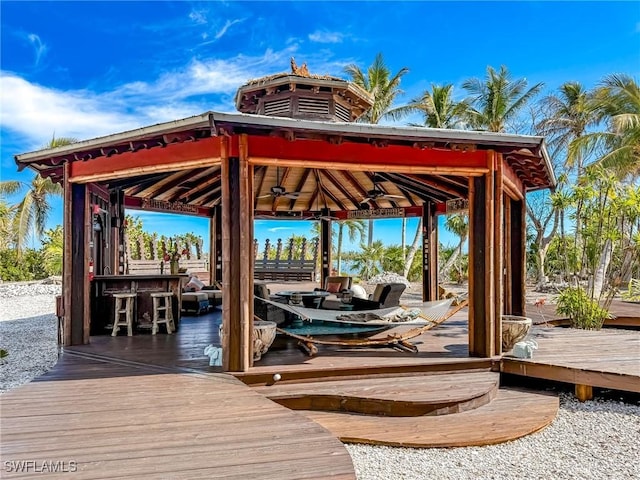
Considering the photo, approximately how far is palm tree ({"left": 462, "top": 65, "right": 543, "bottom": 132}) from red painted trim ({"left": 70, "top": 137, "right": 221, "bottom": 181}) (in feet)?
62.5

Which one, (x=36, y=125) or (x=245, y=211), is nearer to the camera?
(x=245, y=211)

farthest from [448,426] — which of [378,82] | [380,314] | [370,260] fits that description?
[378,82]

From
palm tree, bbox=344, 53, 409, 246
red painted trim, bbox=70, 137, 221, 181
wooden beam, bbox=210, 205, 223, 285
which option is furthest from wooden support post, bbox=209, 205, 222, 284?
palm tree, bbox=344, 53, 409, 246

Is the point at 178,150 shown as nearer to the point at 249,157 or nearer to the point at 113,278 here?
the point at 249,157

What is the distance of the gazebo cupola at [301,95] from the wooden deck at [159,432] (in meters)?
4.67

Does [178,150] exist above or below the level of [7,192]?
below

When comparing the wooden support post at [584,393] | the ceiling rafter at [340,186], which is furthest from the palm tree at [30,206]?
the wooden support post at [584,393]

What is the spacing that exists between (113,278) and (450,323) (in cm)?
577

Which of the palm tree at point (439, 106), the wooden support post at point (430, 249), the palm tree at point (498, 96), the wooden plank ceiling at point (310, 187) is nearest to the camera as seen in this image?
the wooden plank ceiling at point (310, 187)

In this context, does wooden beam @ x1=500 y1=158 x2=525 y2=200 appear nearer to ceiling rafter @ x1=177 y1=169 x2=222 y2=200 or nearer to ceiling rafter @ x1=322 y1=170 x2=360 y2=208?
ceiling rafter @ x1=322 y1=170 x2=360 y2=208

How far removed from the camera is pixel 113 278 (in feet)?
22.4

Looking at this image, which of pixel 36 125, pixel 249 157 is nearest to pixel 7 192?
pixel 36 125

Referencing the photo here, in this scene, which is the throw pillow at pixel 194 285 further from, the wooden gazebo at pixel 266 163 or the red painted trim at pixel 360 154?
the red painted trim at pixel 360 154

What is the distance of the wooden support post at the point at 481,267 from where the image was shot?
5336 mm
